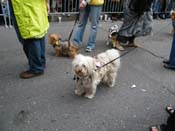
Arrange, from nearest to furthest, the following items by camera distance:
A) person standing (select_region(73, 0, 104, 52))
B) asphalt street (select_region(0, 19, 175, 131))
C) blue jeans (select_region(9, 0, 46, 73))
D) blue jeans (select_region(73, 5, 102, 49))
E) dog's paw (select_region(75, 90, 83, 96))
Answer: asphalt street (select_region(0, 19, 175, 131)) → dog's paw (select_region(75, 90, 83, 96)) → blue jeans (select_region(9, 0, 46, 73)) → person standing (select_region(73, 0, 104, 52)) → blue jeans (select_region(73, 5, 102, 49))

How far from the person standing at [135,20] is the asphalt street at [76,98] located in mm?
609

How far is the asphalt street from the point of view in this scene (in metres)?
3.46

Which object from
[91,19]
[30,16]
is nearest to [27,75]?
[30,16]

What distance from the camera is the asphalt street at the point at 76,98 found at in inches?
136

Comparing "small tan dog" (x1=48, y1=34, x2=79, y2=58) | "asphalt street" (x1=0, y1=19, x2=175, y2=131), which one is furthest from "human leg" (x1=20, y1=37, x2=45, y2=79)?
"small tan dog" (x1=48, y1=34, x2=79, y2=58)

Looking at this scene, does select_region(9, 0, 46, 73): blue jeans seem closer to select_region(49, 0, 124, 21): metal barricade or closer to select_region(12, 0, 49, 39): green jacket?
select_region(12, 0, 49, 39): green jacket

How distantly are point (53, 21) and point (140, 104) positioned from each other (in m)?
5.15

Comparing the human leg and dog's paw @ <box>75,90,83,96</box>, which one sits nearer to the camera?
dog's paw @ <box>75,90,83,96</box>

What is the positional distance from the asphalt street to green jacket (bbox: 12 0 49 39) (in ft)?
2.94

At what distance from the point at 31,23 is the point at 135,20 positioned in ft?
9.33

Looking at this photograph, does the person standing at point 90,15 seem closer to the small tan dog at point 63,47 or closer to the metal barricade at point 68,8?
the small tan dog at point 63,47

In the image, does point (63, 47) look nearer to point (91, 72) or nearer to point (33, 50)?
point (33, 50)

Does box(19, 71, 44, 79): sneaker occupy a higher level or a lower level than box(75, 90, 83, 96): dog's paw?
higher

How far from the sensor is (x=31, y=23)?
13.1 ft
